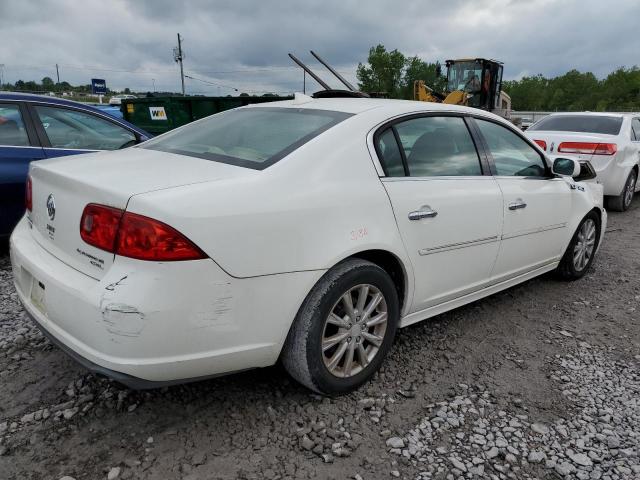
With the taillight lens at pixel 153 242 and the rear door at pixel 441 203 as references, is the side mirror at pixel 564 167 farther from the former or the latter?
the taillight lens at pixel 153 242

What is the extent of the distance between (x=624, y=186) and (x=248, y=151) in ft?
23.3

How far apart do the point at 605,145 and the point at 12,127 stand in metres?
7.36

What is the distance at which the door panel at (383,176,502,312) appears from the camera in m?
2.67

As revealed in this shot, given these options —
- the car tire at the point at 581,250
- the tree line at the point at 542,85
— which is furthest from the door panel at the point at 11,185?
the tree line at the point at 542,85

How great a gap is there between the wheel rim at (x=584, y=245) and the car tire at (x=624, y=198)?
12.3ft

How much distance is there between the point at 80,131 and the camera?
4793mm

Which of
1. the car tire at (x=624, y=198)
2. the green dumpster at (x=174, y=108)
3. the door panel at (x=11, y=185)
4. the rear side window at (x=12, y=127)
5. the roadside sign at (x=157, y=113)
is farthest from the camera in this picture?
the roadside sign at (x=157, y=113)

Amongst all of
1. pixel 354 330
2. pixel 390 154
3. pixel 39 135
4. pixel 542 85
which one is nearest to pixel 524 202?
pixel 390 154

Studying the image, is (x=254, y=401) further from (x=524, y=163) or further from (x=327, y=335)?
(x=524, y=163)

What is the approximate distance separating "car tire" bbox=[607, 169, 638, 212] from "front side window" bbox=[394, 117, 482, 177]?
566cm

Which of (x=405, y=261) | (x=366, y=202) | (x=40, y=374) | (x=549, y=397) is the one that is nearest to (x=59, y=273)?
(x=40, y=374)

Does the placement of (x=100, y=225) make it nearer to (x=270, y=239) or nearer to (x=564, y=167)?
(x=270, y=239)

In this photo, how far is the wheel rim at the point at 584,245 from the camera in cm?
432

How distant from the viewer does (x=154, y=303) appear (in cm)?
187
